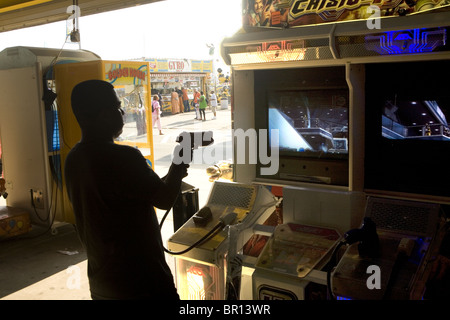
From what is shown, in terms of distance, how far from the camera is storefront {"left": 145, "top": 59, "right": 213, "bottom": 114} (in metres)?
25.2

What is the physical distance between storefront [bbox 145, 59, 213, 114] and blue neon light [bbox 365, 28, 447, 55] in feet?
73.8

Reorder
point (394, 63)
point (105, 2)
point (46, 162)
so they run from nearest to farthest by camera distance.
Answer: point (394, 63)
point (46, 162)
point (105, 2)

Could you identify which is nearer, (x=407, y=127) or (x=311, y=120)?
(x=407, y=127)

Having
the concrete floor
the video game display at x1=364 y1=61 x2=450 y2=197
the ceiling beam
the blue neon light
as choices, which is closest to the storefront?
the ceiling beam

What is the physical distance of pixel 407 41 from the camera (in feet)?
8.27

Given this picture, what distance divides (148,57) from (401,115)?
2428 centimetres

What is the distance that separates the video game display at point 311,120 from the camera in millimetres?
3261

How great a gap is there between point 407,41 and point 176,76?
24999 millimetres

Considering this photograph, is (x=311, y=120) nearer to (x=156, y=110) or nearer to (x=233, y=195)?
(x=233, y=195)

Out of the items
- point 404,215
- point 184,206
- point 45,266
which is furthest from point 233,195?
point 45,266

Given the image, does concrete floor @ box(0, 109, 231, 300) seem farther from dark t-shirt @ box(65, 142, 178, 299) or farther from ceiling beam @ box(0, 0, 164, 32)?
ceiling beam @ box(0, 0, 164, 32)
